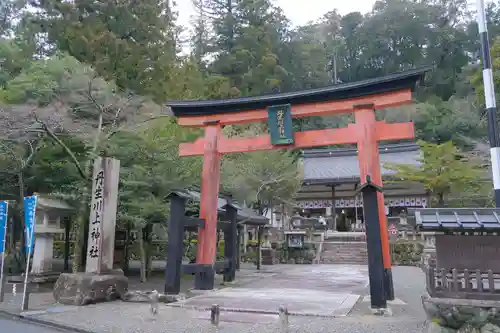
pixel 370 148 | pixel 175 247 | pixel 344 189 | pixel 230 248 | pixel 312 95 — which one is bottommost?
pixel 230 248

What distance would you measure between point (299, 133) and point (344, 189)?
77.8 feet

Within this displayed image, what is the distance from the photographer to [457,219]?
23.0ft

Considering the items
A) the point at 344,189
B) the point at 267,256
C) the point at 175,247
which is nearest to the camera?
the point at 175,247

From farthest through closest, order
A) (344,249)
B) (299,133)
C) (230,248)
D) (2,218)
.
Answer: (344,249), (230,248), (299,133), (2,218)

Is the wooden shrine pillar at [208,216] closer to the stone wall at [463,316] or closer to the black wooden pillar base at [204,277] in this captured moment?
the black wooden pillar base at [204,277]

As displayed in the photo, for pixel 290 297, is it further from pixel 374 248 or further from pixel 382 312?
pixel 374 248

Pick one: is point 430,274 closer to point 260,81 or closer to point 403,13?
point 260,81

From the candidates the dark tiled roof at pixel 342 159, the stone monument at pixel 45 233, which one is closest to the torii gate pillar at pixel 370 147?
the stone monument at pixel 45 233

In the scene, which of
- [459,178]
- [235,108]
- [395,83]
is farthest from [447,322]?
[459,178]

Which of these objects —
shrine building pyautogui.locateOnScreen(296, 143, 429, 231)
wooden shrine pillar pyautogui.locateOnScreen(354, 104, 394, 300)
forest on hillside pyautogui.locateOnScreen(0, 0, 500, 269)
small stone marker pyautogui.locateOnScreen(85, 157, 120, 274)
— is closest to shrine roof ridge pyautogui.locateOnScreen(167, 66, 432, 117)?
wooden shrine pillar pyautogui.locateOnScreen(354, 104, 394, 300)

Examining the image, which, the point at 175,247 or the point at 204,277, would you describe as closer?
the point at 175,247

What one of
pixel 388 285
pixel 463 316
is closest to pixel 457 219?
pixel 463 316

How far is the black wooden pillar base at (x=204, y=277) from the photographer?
42.5 feet

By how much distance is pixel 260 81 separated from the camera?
45.8m
